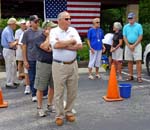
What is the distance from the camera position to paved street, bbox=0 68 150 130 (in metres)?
6.55

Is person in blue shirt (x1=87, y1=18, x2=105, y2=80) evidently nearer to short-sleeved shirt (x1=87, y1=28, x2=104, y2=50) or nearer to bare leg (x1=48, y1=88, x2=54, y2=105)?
short-sleeved shirt (x1=87, y1=28, x2=104, y2=50)

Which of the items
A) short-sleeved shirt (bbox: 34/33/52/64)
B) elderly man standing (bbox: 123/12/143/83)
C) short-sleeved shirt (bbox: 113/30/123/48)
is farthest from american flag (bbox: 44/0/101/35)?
short-sleeved shirt (bbox: 34/33/52/64)

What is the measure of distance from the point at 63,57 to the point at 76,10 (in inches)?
454

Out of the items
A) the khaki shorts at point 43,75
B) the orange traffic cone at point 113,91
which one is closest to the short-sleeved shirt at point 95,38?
the orange traffic cone at point 113,91

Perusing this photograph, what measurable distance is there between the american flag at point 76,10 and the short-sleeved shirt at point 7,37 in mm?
7591

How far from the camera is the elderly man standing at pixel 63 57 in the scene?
6.37 m

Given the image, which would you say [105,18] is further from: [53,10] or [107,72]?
[107,72]

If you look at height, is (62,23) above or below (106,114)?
above

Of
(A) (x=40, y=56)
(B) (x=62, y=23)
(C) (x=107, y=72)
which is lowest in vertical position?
(C) (x=107, y=72)

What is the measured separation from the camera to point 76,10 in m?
17.7

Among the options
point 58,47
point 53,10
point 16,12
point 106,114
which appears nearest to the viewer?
point 58,47

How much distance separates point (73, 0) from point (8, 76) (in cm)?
845

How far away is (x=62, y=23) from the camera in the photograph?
6.42m

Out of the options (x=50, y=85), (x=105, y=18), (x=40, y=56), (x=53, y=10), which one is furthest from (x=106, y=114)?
(x=105, y=18)
